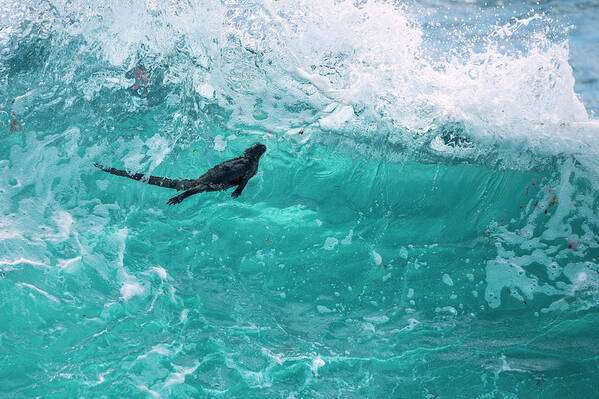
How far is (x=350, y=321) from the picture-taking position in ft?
23.6

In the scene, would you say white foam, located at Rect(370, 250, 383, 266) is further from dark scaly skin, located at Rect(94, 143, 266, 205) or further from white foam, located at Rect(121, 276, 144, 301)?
white foam, located at Rect(121, 276, 144, 301)

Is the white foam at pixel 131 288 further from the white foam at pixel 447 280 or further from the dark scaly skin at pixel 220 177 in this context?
the white foam at pixel 447 280

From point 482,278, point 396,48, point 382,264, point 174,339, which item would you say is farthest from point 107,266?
point 482,278

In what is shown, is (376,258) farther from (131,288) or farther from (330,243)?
(131,288)

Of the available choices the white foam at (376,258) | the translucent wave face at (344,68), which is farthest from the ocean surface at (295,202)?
the white foam at (376,258)

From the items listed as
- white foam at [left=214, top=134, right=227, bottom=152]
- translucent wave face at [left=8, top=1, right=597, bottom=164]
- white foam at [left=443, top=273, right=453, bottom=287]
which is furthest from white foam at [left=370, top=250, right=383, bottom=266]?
A: white foam at [left=214, top=134, right=227, bottom=152]

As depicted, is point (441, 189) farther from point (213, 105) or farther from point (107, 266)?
point (107, 266)

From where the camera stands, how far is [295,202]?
7.29 meters

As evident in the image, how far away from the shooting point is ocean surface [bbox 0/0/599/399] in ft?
19.4

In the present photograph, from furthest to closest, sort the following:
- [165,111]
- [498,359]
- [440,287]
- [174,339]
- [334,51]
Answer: [498,359], [440,287], [174,339], [165,111], [334,51]

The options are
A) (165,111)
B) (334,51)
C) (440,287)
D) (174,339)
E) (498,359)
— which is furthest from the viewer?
(498,359)

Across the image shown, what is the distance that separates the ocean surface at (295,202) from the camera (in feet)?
19.4

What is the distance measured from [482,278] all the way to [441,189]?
1842 millimetres

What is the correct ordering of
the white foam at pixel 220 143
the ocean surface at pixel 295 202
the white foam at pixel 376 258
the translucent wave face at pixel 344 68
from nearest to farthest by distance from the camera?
1. the translucent wave face at pixel 344 68
2. the ocean surface at pixel 295 202
3. the white foam at pixel 220 143
4. the white foam at pixel 376 258
